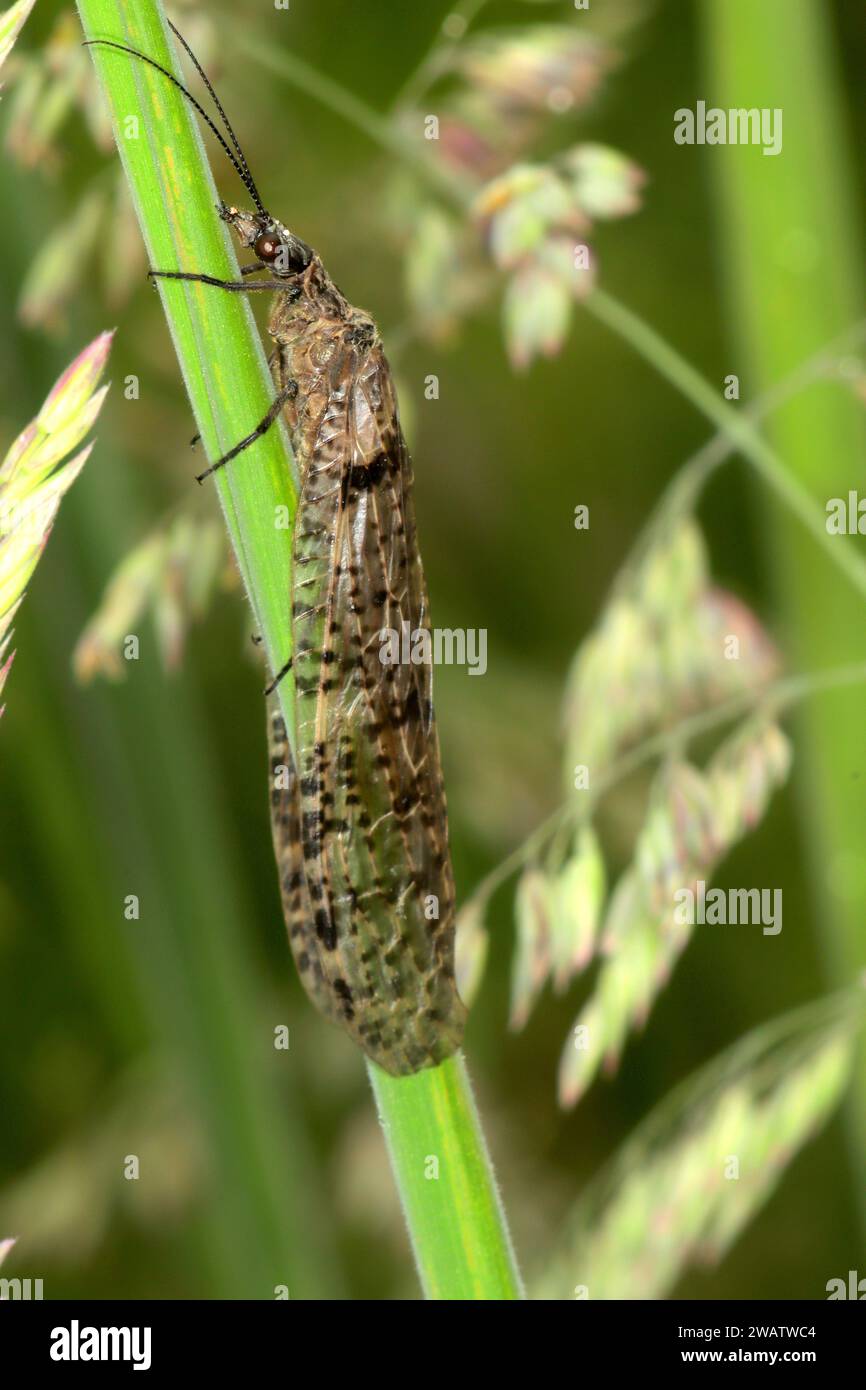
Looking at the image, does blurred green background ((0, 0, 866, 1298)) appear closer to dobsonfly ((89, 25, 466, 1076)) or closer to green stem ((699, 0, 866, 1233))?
green stem ((699, 0, 866, 1233))

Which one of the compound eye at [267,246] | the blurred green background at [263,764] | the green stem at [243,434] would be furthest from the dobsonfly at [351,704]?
the blurred green background at [263,764]

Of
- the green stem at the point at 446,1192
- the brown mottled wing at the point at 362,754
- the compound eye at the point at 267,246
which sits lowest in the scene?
the green stem at the point at 446,1192

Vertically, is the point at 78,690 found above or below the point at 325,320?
below

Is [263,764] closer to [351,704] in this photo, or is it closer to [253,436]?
[351,704]

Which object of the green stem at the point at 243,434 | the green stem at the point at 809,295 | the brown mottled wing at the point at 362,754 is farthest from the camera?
the green stem at the point at 809,295

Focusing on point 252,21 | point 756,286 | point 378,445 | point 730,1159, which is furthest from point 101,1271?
point 252,21

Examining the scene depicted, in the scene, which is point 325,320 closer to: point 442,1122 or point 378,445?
point 378,445

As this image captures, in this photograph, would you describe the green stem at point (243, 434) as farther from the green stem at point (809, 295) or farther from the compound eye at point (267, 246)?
A: the green stem at point (809, 295)
